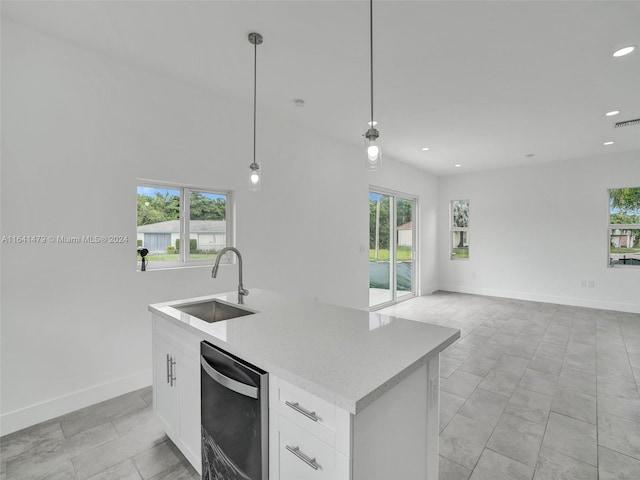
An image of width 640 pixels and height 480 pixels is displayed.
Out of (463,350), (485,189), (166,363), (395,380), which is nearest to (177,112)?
(166,363)

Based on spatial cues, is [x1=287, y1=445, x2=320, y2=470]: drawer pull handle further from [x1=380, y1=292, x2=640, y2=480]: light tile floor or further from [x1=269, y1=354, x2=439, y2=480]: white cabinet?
[x1=380, y1=292, x2=640, y2=480]: light tile floor

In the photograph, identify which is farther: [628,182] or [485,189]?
[485,189]

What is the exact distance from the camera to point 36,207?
88.2 inches

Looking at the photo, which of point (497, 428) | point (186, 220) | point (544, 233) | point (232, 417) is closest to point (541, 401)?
point (497, 428)

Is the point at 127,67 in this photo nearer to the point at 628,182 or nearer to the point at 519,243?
the point at 519,243

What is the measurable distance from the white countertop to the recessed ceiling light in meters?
2.78

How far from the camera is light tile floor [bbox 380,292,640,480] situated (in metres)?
1.87

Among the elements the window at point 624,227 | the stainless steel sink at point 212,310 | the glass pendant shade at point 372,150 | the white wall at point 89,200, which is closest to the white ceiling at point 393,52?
the white wall at point 89,200

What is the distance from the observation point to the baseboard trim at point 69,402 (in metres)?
2.14

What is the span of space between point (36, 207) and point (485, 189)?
7.58 m

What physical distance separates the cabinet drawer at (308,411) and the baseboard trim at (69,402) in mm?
2237

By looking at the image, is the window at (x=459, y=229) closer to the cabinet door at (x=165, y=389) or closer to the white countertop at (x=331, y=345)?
the white countertop at (x=331, y=345)

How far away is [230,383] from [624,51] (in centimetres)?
374

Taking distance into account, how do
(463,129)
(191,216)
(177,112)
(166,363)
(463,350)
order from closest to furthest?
(166,363) < (177,112) < (191,216) < (463,350) < (463,129)
